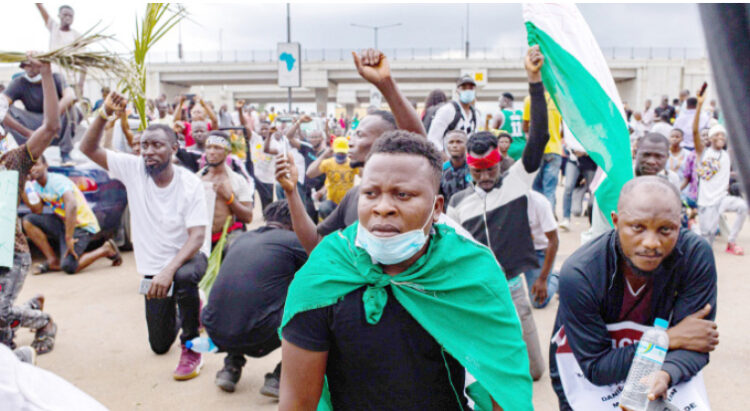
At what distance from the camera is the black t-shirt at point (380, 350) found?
1.98 metres

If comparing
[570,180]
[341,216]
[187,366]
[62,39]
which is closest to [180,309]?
[187,366]

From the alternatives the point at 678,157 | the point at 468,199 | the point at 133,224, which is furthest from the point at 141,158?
the point at 678,157

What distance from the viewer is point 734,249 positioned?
8.66 m

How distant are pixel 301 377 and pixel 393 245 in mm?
550

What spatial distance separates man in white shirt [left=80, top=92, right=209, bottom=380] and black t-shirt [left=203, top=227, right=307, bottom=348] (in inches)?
31.1

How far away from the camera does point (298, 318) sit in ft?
6.61

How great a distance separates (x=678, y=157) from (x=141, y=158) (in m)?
8.08

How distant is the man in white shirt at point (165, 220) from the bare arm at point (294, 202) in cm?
174

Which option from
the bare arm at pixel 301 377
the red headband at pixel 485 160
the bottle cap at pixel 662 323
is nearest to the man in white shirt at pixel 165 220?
the red headband at pixel 485 160

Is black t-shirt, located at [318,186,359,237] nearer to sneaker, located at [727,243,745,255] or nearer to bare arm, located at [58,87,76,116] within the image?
bare arm, located at [58,87,76,116]

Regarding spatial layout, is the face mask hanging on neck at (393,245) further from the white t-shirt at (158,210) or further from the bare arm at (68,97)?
the white t-shirt at (158,210)

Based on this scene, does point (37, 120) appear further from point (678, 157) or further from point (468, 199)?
point (678, 157)

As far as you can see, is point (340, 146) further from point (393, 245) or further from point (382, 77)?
point (393, 245)

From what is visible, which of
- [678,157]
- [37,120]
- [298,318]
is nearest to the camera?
[298,318]
